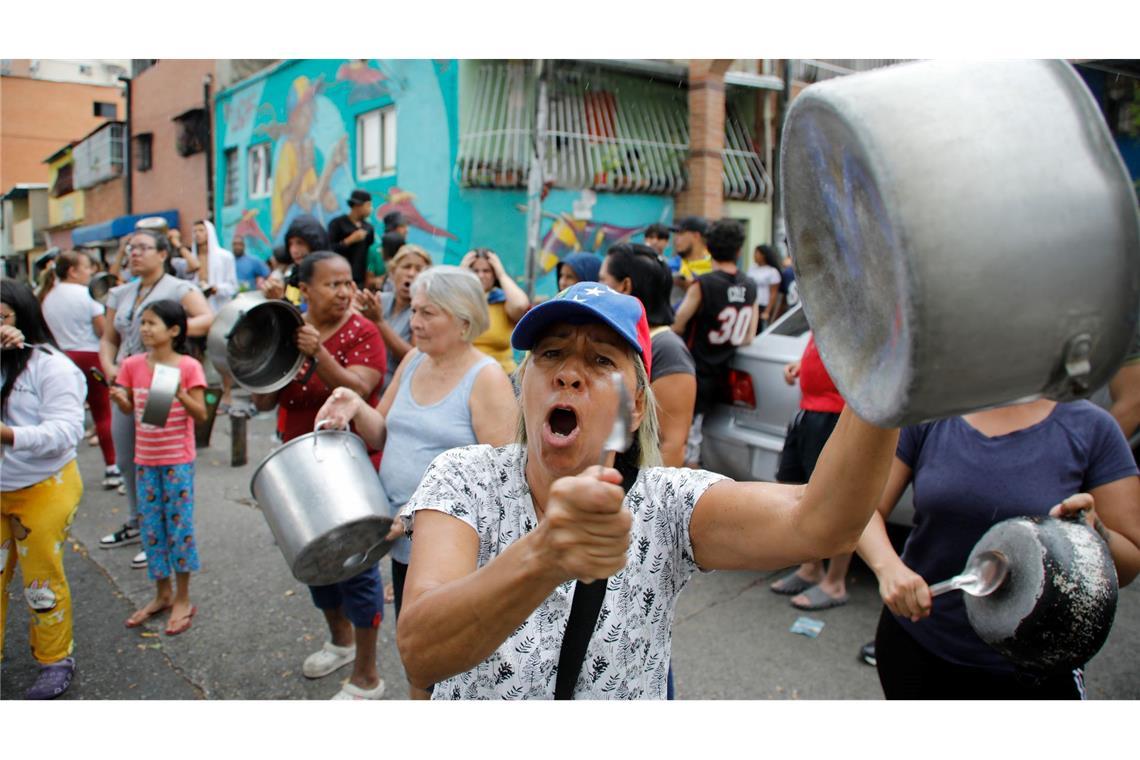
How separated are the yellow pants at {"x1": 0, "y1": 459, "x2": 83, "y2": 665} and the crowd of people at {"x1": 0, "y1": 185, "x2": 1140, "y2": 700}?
10 millimetres

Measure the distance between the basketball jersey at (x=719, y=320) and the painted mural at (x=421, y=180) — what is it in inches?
289

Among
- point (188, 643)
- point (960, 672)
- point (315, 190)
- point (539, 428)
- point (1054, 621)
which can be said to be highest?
point (315, 190)

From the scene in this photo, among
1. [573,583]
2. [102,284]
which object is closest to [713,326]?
[573,583]

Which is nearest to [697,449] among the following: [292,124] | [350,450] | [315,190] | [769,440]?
[769,440]

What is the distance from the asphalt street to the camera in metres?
3.49

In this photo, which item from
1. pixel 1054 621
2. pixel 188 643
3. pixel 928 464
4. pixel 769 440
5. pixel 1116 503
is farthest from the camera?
pixel 769 440

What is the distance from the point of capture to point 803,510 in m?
1.37

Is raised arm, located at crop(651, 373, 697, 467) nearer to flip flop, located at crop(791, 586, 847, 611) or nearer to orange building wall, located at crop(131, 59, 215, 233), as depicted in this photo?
flip flop, located at crop(791, 586, 847, 611)

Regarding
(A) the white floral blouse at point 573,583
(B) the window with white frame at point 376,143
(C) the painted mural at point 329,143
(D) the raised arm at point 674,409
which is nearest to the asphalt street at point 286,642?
(D) the raised arm at point 674,409

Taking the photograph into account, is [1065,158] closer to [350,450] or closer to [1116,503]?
[1116,503]

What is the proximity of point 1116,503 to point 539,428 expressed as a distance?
1.70 meters

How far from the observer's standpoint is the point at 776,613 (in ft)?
13.8

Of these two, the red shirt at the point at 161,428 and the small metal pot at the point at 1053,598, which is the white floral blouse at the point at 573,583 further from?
the red shirt at the point at 161,428

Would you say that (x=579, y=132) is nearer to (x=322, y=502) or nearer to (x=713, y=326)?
(x=713, y=326)
